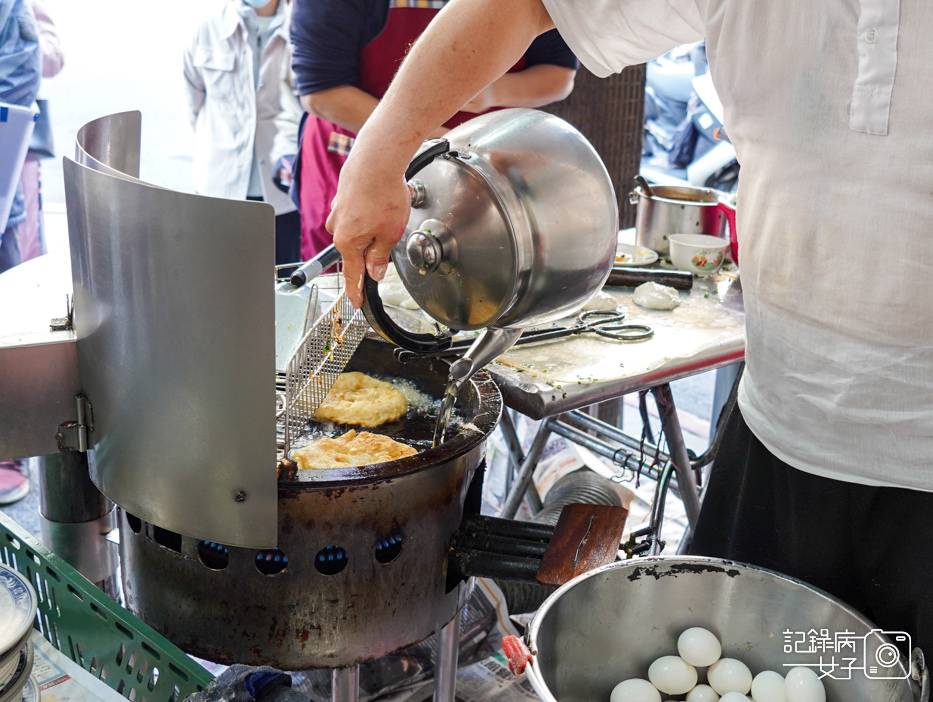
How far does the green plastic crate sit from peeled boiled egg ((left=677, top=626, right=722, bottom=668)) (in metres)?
0.59

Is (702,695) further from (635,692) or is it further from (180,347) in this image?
(180,347)

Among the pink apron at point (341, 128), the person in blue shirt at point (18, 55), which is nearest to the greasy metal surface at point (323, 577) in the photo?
the pink apron at point (341, 128)

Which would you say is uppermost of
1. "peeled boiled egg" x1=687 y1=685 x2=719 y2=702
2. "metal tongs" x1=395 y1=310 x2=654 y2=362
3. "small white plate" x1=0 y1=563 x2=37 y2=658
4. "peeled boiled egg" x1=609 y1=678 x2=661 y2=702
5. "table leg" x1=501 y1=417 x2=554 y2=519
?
"metal tongs" x1=395 y1=310 x2=654 y2=362

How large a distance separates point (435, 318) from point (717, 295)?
1203mm

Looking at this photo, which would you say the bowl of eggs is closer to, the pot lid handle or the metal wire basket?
the metal wire basket

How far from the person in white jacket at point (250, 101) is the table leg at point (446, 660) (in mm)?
2386

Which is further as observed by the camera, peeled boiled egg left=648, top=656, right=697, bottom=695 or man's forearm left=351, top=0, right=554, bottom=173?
man's forearm left=351, top=0, right=554, bottom=173

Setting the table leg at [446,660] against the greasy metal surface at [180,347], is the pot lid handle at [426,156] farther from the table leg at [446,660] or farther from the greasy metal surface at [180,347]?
the table leg at [446,660]

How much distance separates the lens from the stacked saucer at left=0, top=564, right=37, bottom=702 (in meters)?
0.93

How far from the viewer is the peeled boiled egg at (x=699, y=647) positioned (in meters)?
1.07

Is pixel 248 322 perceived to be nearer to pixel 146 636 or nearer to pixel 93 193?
pixel 93 193

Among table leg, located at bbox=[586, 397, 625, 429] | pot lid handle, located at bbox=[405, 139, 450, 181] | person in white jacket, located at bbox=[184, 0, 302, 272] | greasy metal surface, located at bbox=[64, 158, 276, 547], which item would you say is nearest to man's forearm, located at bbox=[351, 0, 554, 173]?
pot lid handle, located at bbox=[405, 139, 450, 181]

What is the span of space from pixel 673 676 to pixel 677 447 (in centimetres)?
125

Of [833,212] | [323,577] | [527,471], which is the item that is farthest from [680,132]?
[323,577]
